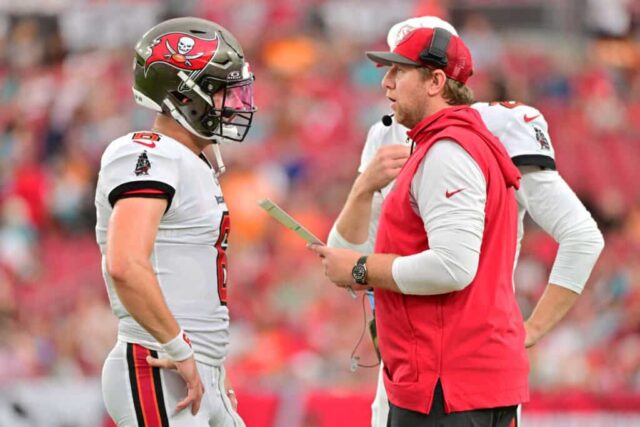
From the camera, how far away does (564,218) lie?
4059 millimetres

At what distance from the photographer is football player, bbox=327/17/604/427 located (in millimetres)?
3998

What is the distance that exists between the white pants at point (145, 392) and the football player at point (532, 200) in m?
0.76

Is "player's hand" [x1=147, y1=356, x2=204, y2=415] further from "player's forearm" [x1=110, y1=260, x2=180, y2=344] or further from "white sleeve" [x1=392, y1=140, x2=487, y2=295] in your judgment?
"white sleeve" [x1=392, y1=140, x2=487, y2=295]

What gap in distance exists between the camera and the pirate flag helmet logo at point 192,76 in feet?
12.1


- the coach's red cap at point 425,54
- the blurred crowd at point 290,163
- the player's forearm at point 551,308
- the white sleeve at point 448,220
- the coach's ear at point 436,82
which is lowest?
the blurred crowd at point 290,163

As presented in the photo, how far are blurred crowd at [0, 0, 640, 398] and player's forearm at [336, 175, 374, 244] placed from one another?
4010 millimetres

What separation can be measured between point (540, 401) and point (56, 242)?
5.53m

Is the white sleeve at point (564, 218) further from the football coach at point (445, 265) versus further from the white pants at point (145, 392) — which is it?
the white pants at point (145, 392)

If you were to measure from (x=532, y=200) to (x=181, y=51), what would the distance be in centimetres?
132

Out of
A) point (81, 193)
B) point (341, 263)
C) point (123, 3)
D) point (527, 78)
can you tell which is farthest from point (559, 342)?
point (123, 3)

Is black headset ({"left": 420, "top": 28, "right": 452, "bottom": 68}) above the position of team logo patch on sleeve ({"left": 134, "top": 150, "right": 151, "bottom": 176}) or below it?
above

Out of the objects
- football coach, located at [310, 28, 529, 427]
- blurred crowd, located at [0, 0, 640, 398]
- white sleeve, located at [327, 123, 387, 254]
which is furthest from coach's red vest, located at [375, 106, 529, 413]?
blurred crowd, located at [0, 0, 640, 398]

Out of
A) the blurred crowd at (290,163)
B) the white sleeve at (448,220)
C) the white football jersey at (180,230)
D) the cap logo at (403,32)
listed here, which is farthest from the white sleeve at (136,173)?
the blurred crowd at (290,163)

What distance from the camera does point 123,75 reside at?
12.4 m
